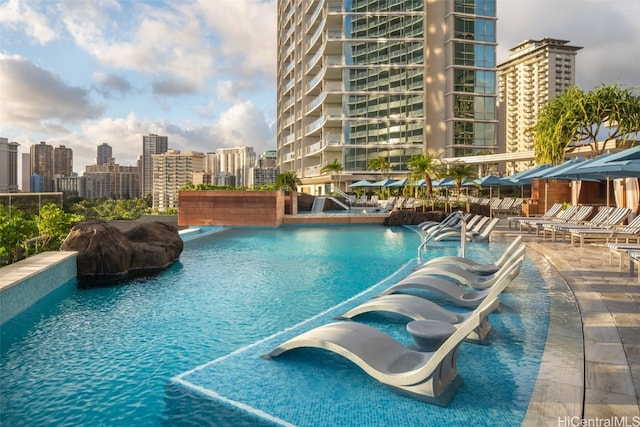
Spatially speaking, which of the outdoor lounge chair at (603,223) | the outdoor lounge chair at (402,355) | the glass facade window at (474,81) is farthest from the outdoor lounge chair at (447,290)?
the glass facade window at (474,81)

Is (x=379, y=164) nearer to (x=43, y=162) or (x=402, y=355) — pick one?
(x=402, y=355)

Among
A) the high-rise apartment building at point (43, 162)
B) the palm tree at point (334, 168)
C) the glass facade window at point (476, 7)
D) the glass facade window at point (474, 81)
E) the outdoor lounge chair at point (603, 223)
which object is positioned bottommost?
the outdoor lounge chair at point (603, 223)

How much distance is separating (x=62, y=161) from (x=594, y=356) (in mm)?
93426

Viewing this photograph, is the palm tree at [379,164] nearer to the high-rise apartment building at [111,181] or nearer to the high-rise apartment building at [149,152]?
the high-rise apartment building at [111,181]

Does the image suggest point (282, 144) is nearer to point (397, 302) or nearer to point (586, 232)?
point (586, 232)

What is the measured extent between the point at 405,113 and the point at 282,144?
25313 mm

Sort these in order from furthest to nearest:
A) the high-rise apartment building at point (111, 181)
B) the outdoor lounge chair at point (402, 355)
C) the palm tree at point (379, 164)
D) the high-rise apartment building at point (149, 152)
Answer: the high-rise apartment building at point (149, 152) < the high-rise apartment building at point (111, 181) < the palm tree at point (379, 164) < the outdoor lounge chair at point (402, 355)

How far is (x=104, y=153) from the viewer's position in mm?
156625

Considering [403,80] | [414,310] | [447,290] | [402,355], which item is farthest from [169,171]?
[402,355]

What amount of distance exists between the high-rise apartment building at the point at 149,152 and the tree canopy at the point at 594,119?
103m

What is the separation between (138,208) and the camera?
1059 inches

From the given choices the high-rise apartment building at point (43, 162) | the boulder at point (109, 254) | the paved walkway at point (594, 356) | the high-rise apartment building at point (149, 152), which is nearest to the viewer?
the paved walkway at point (594, 356)

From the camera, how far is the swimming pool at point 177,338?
12.2 ft

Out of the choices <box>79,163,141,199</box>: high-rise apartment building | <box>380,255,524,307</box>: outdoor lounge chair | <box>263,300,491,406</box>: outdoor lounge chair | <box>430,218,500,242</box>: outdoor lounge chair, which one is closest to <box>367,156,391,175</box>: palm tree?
<box>430,218,500,242</box>: outdoor lounge chair
